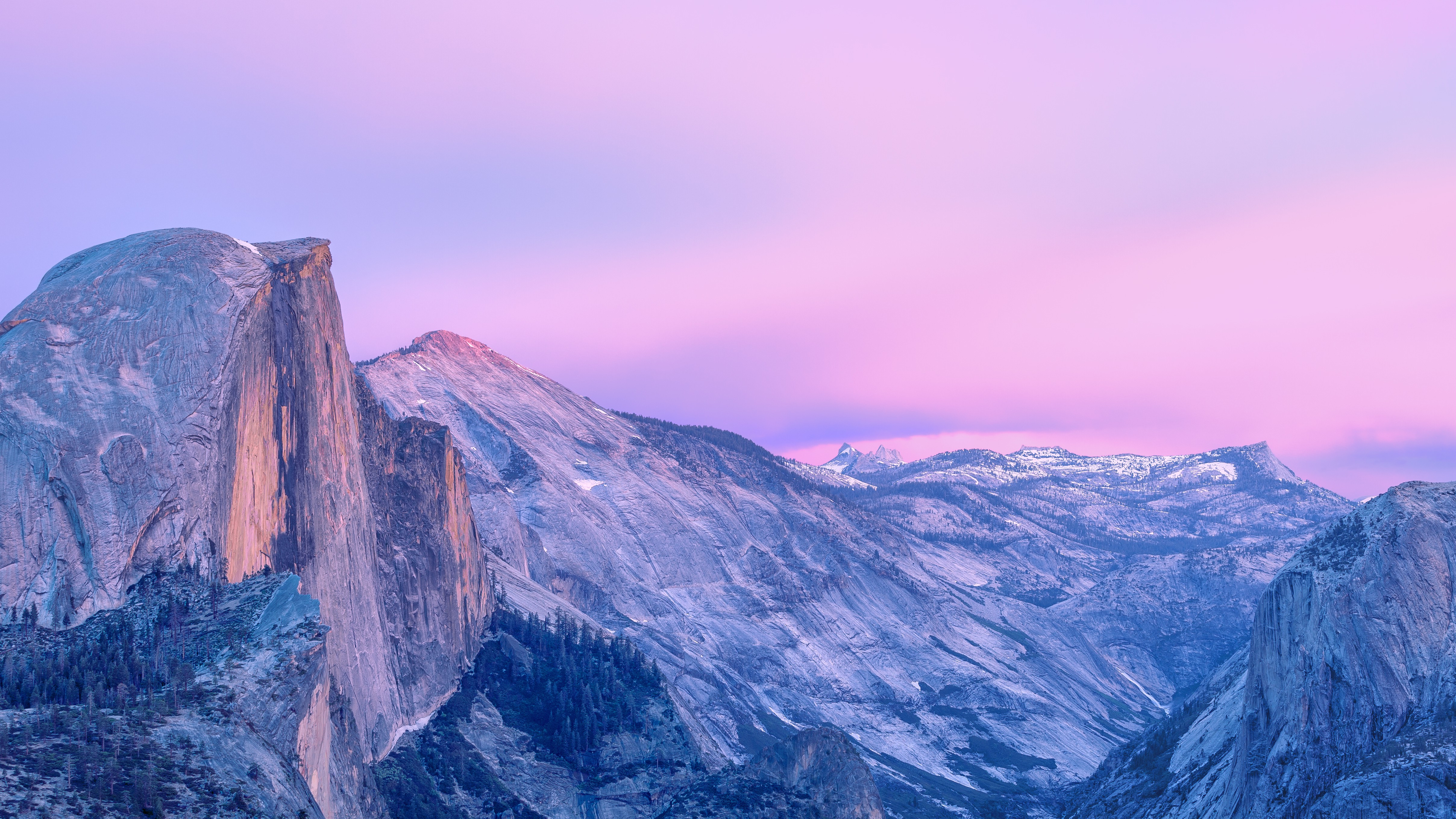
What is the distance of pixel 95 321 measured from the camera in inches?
2908

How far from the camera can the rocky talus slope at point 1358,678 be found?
85750 millimetres

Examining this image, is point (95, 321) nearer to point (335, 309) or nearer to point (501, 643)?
point (335, 309)

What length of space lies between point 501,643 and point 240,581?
3046 inches

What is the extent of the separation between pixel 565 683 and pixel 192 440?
257 ft

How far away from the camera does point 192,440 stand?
234 ft

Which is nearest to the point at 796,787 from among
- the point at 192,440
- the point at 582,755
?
the point at 582,755

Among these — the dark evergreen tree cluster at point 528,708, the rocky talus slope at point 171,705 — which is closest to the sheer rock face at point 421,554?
the dark evergreen tree cluster at point 528,708

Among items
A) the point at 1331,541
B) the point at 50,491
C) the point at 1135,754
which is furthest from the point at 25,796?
the point at 1135,754

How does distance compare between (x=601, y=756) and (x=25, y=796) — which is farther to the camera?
(x=601, y=756)

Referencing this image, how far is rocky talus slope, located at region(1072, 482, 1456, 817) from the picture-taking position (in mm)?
85750

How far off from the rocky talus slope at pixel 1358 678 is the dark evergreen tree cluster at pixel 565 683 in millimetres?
63396

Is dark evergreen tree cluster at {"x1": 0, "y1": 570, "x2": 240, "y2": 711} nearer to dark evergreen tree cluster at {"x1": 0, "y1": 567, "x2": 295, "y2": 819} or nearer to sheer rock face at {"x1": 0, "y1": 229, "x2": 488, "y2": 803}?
dark evergreen tree cluster at {"x1": 0, "y1": 567, "x2": 295, "y2": 819}

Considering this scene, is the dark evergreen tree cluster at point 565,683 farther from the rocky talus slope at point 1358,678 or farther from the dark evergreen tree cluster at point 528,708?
the rocky talus slope at point 1358,678

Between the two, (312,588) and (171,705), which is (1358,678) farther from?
(171,705)
